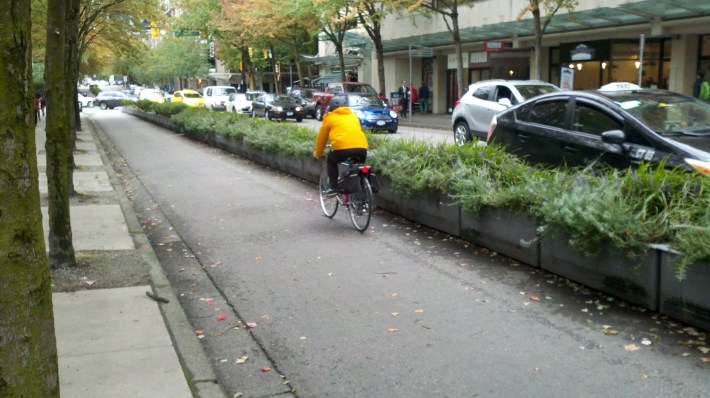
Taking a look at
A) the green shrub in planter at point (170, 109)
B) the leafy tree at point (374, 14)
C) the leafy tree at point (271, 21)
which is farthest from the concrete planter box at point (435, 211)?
the leafy tree at point (271, 21)

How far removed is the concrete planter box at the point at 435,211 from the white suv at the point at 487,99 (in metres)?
7.33

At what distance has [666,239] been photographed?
18.1 ft

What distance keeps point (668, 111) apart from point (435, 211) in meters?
2.89

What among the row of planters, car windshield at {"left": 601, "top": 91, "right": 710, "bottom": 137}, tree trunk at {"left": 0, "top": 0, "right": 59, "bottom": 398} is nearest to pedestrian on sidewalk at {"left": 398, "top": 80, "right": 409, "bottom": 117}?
the row of planters

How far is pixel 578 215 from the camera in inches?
232

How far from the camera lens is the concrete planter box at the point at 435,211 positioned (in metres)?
8.27

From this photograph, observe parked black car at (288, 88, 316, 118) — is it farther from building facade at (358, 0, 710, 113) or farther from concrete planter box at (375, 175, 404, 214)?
concrete planter box at (375, 175, 404, 214)

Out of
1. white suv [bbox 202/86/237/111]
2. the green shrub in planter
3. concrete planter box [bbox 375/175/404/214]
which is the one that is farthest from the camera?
white suv [bbox 202/86/237/111]

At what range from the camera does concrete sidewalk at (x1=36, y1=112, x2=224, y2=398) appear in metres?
4.44

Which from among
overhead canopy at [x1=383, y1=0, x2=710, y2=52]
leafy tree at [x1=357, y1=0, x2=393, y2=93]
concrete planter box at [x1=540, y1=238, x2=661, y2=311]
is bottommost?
concrete planter box at [x1=540, y1=238, x2=661, y2=311]

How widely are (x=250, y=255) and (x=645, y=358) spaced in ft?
14.9

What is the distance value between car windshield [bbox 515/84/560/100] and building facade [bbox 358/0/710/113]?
5.01m

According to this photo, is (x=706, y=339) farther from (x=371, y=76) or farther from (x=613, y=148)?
(x=371, y=76)

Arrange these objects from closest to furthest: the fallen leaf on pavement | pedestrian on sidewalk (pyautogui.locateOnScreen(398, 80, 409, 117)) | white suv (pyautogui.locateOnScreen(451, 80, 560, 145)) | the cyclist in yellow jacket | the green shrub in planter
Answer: the fallen leaf on pavement → the cyclist in yellow jacket → white suv (pyautogui.locateOnScreen(451, 80, 560, 145)) → the green shrub in planter → pedestrian on sidewalk (pyautogui.locateOnScreen(398, 80, 409, 117))
